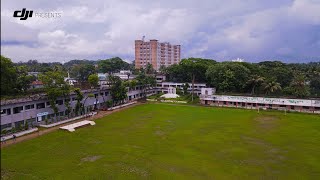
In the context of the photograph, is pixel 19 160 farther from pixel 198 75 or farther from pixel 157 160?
pixel 198 75

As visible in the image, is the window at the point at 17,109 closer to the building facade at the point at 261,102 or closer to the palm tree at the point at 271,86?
the building facade at the point at 261,102

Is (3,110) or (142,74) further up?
(142,74)

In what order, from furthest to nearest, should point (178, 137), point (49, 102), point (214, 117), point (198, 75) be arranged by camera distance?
point (198, 75)
point (214, 117)
point (49, 102)
point (178, 137)

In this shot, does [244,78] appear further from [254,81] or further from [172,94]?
[172,94]

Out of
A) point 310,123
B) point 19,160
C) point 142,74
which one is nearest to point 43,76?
point 19,160

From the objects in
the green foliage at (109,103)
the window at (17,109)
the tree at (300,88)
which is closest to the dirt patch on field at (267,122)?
the tree at (300,88)

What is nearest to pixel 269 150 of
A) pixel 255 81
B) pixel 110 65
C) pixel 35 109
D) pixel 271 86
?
pixel 35 109
